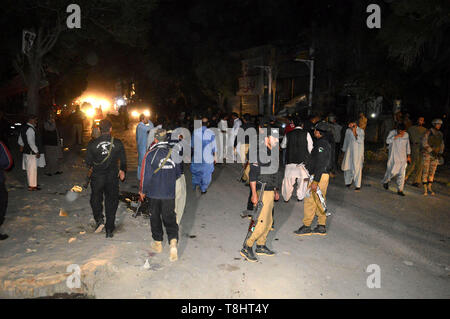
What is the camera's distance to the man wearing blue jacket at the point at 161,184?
16.9 feet

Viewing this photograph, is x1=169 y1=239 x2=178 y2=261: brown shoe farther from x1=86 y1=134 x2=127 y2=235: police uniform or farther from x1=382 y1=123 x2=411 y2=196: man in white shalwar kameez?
x1=382 y1=123 x2=411 y2=196: man in white shalwar kameez

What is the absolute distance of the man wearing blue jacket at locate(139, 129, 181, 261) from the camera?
16.9ft

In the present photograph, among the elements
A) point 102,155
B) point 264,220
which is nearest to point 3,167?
point 102,155

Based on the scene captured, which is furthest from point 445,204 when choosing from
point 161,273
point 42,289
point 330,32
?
point 330,32

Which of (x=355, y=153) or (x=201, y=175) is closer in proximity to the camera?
(x=201, y=175)

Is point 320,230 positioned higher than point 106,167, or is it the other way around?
point 106,167

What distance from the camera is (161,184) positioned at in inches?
203

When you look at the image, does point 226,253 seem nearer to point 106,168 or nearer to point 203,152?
point 106,168

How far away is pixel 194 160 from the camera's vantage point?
30.0ft

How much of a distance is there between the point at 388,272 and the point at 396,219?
107 inches

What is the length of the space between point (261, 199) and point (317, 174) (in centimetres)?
128

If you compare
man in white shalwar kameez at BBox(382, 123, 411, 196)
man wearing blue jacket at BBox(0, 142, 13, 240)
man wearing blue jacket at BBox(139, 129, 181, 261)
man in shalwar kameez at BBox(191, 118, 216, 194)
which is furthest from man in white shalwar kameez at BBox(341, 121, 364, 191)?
man wearing blue jacket at BBox(0, 142, 13, 240)

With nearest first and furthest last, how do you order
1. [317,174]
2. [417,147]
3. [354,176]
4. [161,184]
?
[161,184] → [317,174] → [354,176] → [417,147]
